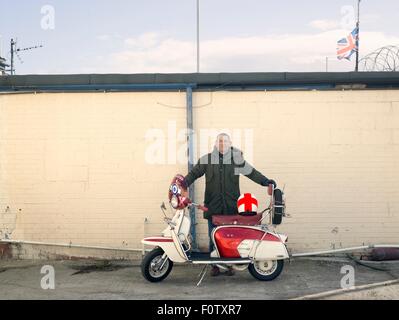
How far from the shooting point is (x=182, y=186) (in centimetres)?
741

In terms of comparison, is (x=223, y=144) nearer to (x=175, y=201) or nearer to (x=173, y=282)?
(x=175, y=201)

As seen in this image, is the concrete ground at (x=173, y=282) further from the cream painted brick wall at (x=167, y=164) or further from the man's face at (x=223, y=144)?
the man's face at (x=223, y=144)

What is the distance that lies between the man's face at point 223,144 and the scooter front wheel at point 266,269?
162 cm

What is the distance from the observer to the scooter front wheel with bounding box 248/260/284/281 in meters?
7.37

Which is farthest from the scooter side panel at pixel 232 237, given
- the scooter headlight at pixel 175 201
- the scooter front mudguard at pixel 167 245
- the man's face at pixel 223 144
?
the man's face at pixel 223 144

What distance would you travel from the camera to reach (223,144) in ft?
25.2

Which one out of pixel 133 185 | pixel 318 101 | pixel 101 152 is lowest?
pixel 133 185

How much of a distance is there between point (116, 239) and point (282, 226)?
9.00ft

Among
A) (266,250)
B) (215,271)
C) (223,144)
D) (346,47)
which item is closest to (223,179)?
(223,144)

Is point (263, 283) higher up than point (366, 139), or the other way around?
point (366, 139)

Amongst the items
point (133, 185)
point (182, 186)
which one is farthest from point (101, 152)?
point (182, 186)

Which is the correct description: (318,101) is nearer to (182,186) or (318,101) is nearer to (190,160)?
(190,160)

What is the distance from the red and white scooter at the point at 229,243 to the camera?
7.26m

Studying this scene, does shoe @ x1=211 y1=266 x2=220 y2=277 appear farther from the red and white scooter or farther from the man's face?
the man's face
